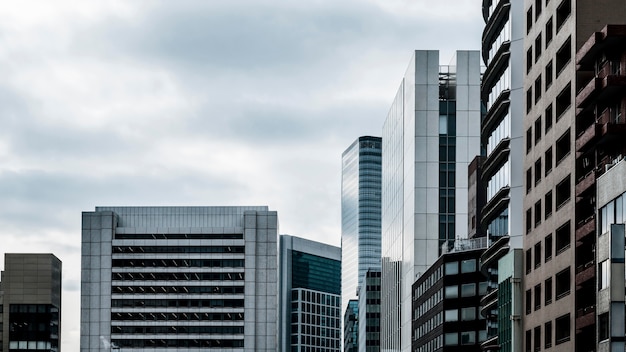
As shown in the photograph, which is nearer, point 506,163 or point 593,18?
point 593,18

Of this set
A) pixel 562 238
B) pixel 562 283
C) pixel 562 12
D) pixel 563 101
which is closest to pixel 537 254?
pixel 562 238

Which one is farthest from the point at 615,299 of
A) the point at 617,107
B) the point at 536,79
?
the point at 536,79

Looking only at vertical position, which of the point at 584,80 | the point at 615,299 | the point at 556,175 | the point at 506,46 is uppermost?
the point at 506,46

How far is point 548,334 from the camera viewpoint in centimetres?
8881

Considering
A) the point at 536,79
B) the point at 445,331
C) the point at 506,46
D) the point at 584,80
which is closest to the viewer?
the point at 584,80

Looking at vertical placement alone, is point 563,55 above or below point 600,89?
above

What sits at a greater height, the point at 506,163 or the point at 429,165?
the point at 429,165

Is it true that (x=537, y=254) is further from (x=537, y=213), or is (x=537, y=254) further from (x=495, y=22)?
(x=495, y=22)

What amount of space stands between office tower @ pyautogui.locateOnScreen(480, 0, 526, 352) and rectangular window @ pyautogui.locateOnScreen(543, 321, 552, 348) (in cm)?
797

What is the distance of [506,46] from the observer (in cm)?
10606

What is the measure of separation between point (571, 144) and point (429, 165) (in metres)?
112

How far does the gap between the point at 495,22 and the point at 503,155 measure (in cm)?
1201

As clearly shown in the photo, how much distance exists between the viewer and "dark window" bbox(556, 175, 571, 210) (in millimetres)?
85750

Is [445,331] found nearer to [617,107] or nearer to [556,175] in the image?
[556,175]
